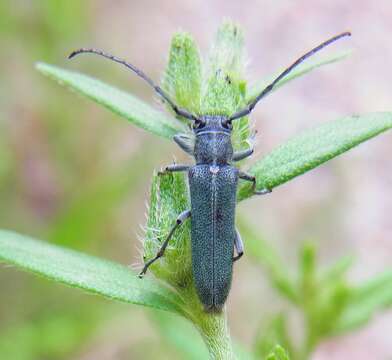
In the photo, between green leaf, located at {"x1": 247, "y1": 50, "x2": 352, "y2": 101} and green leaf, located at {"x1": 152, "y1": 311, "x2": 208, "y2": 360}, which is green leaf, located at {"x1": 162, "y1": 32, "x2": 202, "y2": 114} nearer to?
green leaf, located at {"x1": 247, "y1": 50, "x2": 352, "y2": 101}

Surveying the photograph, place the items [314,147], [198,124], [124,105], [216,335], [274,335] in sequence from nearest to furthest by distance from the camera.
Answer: [216,335] → [314,147] → [124,105] → [198,124] → [274,335]

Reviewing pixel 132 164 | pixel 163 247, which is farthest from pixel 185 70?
pixel 132 164

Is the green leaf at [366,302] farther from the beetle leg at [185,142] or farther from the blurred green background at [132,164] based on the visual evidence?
the beetle leg at [185,142]

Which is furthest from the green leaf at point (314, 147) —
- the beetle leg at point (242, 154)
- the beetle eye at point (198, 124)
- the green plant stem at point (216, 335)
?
the green plant stem at point (216, 335)

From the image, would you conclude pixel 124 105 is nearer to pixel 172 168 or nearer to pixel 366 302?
pixel 172 168

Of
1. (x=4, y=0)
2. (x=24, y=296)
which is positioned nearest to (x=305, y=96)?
(x=4, y=0)

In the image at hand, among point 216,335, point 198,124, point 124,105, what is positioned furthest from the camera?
point 198,124

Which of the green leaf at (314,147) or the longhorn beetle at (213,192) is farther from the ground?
the green leaf at (314,147)
